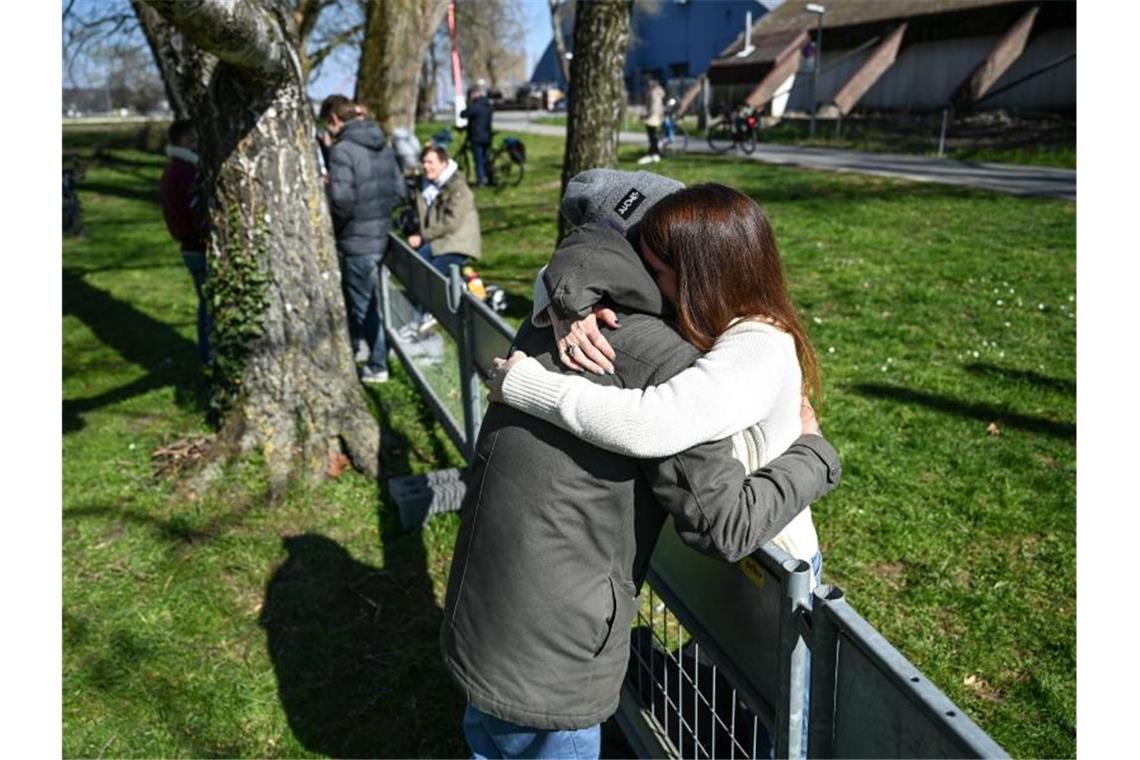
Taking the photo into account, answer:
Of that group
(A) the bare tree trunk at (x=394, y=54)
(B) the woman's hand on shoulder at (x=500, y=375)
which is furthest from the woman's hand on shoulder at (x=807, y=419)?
(A) the bare tree trunk at (x=394, y=54)

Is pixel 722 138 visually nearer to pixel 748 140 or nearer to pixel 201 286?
pixel 748 140

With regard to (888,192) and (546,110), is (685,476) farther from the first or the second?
(546,110)

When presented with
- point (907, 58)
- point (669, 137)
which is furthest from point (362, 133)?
point (907, 58)

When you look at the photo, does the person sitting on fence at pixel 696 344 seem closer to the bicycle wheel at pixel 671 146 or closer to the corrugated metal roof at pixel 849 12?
the bicycle wheel at pixel 671 146

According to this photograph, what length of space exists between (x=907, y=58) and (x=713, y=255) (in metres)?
34.3

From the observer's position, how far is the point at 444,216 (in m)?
6.96

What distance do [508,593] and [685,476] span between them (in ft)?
1.48

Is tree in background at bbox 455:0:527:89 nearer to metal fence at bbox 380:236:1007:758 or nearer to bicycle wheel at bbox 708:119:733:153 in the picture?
A: bicycle wheel at bbox 708:119:733:153

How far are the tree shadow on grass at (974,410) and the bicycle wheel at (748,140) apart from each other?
17.4 m

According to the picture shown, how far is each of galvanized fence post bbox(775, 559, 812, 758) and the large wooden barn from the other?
27.4 meters

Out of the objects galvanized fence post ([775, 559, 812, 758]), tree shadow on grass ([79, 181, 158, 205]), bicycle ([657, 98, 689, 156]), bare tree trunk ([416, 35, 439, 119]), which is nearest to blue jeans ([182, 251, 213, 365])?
galvanized fence post ([775, 559, 812, 758])

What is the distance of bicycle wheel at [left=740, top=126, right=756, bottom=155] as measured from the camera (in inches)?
882

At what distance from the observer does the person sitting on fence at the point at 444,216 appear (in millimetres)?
6867

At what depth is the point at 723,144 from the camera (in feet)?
84.1
